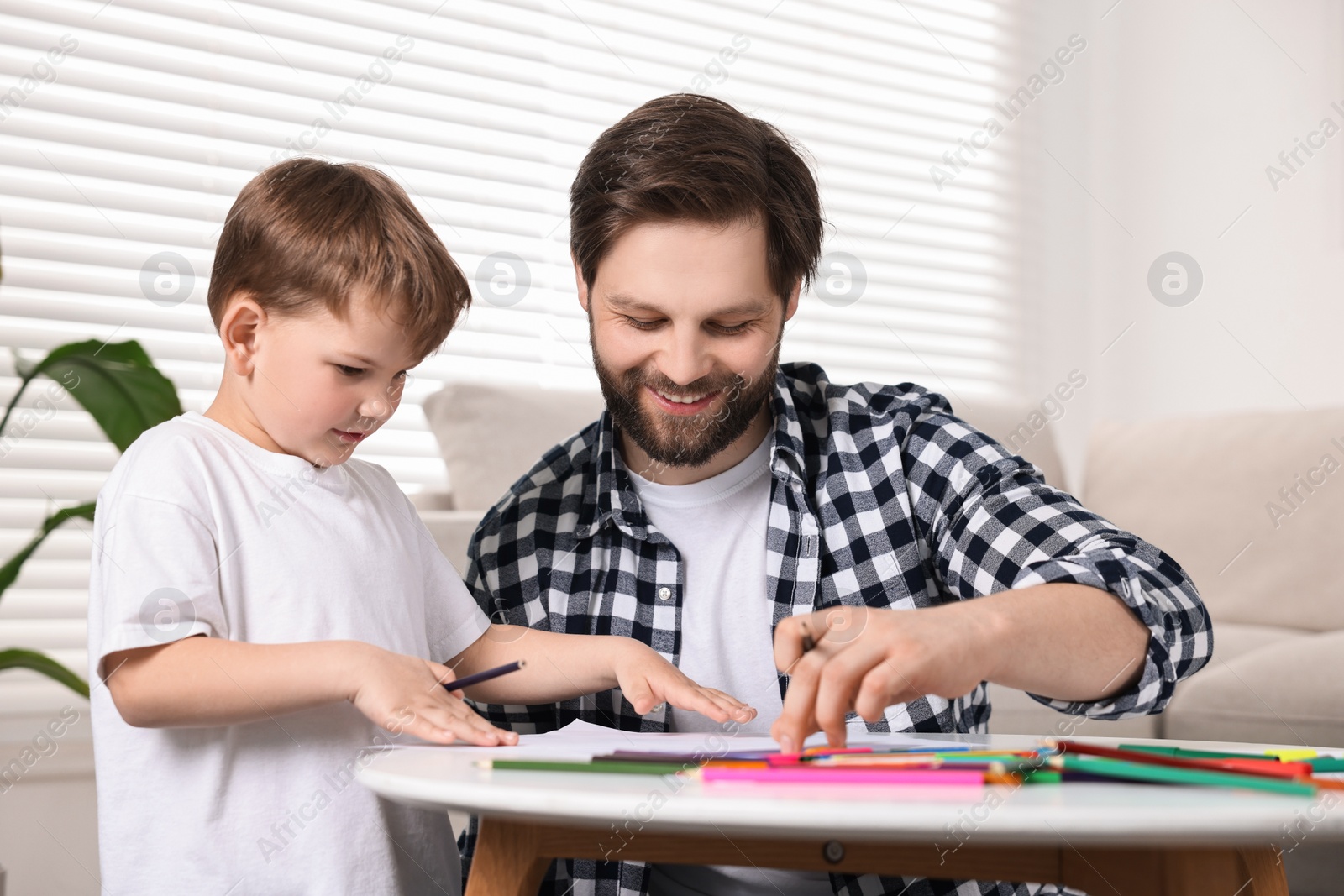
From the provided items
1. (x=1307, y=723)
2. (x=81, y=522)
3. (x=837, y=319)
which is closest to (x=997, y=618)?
(x=1307, y=723)

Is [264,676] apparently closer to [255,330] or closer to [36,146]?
[255,330]

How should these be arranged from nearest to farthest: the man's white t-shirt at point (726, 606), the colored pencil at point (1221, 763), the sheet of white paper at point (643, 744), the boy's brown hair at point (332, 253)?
the colored pencil at point (1221, 763) → the sheet of white paper at point (643, 744) → the boy's brown hair at point (332, 253) → the man's white t-shirt at point (726, 606)

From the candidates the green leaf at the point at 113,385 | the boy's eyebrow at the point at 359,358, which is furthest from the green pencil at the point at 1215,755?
the green leaf at the point at 113,385

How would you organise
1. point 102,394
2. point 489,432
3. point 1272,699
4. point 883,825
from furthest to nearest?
point 489,432
point 1272,699
point 102,394
point 883,825

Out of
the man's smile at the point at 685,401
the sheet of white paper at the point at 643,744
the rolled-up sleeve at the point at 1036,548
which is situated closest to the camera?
the sheet of white paper at the point at 643,744

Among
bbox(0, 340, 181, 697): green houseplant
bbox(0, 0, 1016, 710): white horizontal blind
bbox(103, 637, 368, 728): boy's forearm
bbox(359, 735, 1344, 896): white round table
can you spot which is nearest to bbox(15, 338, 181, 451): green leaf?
bbox(0, 340, 181, 697): green houseplant

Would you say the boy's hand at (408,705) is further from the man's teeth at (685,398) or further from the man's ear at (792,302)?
the man's ear at (792,302)

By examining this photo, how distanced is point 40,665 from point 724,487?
1.02 metres

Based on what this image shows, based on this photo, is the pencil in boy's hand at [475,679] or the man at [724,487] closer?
the pencil in boy's hand at [475,679]

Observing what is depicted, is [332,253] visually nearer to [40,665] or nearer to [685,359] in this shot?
[685,359]

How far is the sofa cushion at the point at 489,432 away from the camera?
6.21ft

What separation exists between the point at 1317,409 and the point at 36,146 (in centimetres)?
252

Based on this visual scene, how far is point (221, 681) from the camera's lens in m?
0.75

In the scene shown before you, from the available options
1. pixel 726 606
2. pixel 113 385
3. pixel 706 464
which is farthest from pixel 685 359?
pixel 113 385
